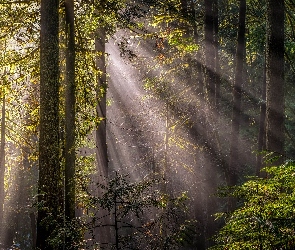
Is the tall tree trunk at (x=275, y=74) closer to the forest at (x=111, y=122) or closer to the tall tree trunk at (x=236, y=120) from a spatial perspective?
the forest at (x=111, y=122)

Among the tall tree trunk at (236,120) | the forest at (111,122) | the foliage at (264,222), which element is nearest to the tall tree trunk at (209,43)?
the forest at (111,122)

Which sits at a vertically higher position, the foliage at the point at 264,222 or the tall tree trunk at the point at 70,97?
the tall tree trunk at the point at 70,97

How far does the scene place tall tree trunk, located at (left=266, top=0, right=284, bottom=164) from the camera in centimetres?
785

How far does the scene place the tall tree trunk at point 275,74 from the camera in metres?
7.85

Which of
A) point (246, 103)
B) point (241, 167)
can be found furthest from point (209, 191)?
point (246, 103)

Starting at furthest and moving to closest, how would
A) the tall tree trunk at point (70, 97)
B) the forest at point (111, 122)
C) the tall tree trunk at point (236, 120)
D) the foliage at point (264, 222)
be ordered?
1. the tall tree trunk at point (236, 120)
2. the tall tree trunk at point (70, 97)
3. the forest at point (111, 122)
4. the foliage at point (264, 222)

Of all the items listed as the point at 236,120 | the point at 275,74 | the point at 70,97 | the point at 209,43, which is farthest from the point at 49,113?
the point at 236,120

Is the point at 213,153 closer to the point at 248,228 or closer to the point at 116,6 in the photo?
the point at 116,6

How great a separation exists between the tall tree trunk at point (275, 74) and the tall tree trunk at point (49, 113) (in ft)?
16.3

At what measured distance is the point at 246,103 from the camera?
2906 centimetres

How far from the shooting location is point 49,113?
7.64 meters

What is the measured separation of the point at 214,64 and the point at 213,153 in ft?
13.5

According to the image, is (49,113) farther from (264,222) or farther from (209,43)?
(209,43)

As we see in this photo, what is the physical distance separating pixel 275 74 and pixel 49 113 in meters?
5.27
